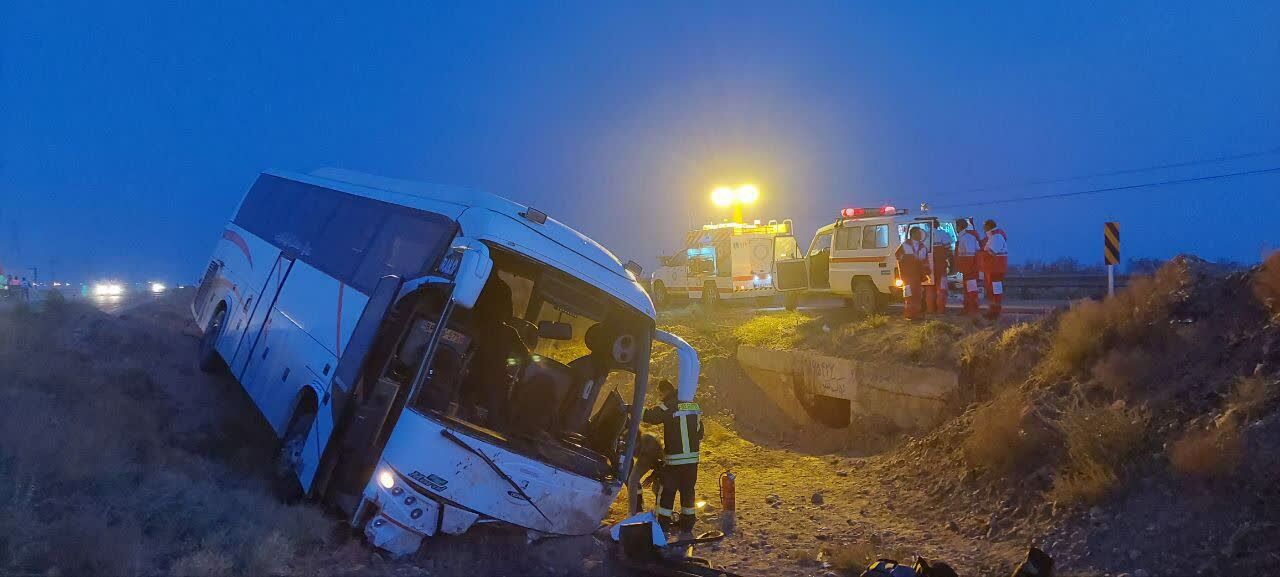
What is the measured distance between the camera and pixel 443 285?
22.5 ft

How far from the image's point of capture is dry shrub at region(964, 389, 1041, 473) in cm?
870

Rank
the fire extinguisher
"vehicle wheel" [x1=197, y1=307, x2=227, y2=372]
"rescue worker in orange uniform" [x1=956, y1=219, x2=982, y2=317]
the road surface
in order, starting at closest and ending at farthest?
the fire extinguisher, "vehicle wheel" [x1=197, y1=307, x2=227, y2=372], "rescue worker in orange uniform" [x1=956, y1=219, x2=982, y2=317], the road surface

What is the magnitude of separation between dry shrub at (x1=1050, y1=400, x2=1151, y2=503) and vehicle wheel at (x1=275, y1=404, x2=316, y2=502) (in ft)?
21.9

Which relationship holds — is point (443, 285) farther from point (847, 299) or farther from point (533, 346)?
point (847, 299)

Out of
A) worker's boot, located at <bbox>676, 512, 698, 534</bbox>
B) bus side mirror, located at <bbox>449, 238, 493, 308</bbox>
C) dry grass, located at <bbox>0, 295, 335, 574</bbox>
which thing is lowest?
worker's boot, located at <bbox>676, 512, 698, 534</bbox>

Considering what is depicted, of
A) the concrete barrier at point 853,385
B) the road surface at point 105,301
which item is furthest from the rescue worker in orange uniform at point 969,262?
the road surface at point 105,301

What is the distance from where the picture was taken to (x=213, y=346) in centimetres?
1223

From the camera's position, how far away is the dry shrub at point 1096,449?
745 cm

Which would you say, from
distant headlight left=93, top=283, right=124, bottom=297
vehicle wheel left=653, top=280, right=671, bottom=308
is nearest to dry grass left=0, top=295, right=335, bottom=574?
vehicle wheel left=653, top=280, right=671, bottom=308

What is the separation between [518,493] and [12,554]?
323cm

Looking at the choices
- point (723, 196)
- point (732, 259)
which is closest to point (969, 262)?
point (732, 259)

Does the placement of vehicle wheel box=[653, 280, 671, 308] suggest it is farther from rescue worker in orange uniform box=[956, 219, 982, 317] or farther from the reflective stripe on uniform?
the reflective stripe on uniform

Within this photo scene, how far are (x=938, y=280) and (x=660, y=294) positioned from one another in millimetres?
14015

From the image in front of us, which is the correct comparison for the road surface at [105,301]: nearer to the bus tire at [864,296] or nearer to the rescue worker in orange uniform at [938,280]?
the bus tire at [864,296]
